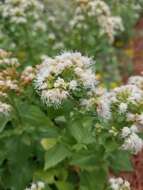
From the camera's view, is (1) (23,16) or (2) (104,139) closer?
(2) (104,139)

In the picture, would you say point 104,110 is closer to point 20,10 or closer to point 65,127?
point 65,127

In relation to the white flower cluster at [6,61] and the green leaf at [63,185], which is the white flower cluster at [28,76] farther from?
the green leaf at [63,185]

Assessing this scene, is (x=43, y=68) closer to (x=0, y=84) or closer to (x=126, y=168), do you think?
(x=0, y=84)

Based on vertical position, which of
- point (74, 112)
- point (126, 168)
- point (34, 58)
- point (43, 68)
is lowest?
A: point (126, 168)

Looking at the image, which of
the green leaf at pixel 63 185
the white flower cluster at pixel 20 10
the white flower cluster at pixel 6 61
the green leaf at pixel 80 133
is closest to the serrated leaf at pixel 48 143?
the green leaf at pixel 80 133

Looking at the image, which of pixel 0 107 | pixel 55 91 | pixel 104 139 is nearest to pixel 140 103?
pixel 104 139

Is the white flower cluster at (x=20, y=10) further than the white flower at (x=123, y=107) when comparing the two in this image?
Yes

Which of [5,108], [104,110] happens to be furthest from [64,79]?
[5,108]
